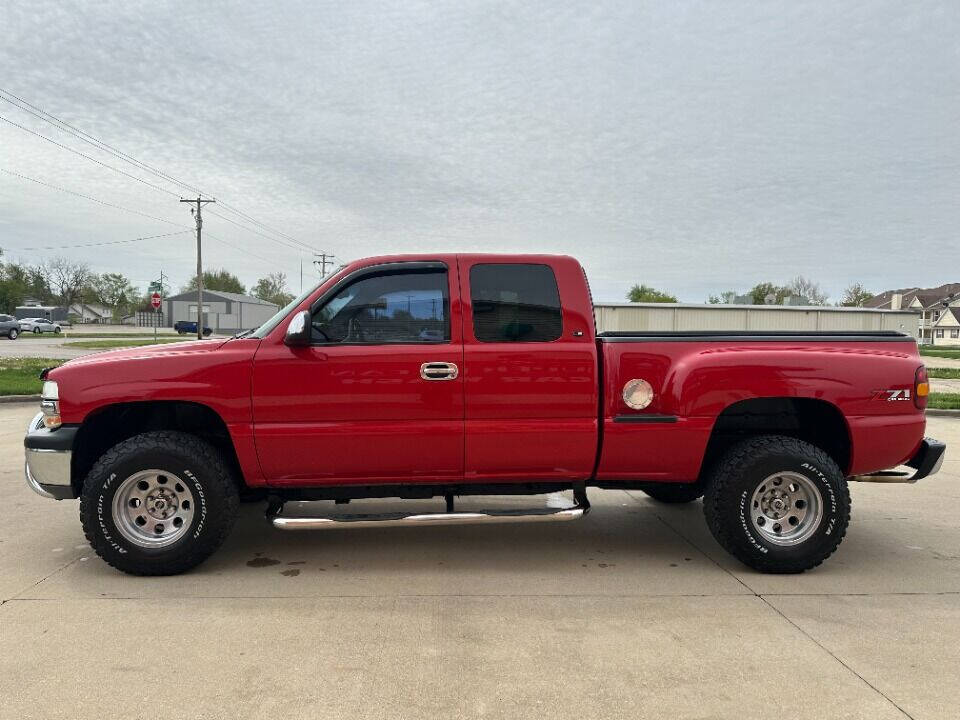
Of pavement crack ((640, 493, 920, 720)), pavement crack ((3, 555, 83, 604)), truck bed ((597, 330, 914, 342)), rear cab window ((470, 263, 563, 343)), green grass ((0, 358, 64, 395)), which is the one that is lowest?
pavement crack ((640, 493, 920, 720))

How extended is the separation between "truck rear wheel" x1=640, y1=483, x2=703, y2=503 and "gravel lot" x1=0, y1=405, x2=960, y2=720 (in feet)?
1.12

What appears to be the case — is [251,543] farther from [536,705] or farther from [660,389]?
[660,389]

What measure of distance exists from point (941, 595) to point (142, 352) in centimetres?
489

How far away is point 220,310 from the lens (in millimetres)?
78062

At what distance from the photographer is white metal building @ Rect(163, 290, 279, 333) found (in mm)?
73625

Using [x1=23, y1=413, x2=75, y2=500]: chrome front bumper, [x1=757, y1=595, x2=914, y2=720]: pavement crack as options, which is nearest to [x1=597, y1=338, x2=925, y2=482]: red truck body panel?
[x1=757, y1=595, x2=914, y2=720]: pavement crack

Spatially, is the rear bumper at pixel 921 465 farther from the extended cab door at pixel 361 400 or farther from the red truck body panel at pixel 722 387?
the extended cab door at pixel 361 400

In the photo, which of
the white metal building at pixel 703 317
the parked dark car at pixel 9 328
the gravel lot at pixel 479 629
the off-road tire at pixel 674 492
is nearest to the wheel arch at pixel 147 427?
the gravel lot at pixel 479 629

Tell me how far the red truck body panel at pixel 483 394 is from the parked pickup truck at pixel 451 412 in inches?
0.5

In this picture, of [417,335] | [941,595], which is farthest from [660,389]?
[941,595]

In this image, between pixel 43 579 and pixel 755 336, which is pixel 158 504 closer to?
pixel 43 579

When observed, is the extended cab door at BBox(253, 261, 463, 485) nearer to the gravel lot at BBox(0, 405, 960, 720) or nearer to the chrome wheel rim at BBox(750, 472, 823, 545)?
the gravel lot at BBox(0, 405, 960, 720)

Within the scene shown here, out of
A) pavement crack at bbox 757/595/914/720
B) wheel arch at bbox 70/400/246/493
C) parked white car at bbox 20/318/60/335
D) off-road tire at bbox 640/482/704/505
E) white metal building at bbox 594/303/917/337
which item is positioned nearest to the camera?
pavement crack at bbox 757/595/914/720

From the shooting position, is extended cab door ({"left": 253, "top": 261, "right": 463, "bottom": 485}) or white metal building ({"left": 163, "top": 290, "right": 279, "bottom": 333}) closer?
extended cab door ({"left": 253, "top": 261, "right": 463, "bottom": 485})
